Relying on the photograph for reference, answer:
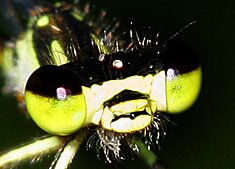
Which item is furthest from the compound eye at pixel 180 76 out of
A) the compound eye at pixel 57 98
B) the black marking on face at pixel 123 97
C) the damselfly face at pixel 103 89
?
the compound eye at pixel 57 98

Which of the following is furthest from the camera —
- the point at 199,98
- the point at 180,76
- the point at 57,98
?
the point at 199,98

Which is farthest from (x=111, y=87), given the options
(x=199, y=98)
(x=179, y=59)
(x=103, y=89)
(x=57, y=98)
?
(x=199, y=98)

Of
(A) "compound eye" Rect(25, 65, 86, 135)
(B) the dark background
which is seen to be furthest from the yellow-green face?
(B) the dark background

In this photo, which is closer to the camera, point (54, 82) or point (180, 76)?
point (54, 82)

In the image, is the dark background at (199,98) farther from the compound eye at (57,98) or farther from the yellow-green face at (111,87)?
the compound eye at (57,98)

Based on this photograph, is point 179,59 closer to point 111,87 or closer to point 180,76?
point 180,76

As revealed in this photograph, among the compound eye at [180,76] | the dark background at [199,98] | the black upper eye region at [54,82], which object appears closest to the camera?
the black upper eye region at [54,82]

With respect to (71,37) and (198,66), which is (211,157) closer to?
(198,66)
